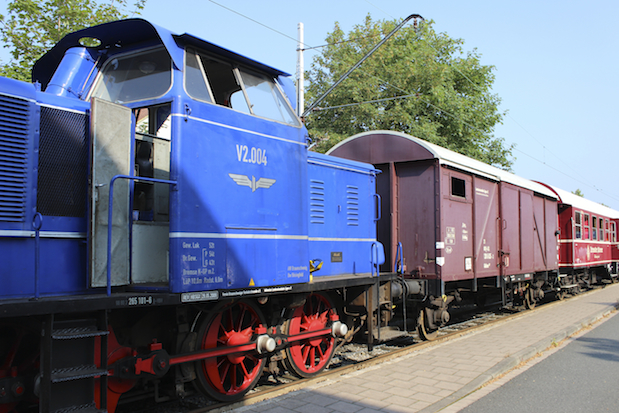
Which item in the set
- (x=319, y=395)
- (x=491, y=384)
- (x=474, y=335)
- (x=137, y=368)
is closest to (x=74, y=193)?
(x=137, y=368)

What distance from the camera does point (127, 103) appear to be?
4.38m

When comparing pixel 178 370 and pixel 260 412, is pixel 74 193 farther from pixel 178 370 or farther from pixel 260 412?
pixel 260 412

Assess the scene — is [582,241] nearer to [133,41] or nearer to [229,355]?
[229,355]

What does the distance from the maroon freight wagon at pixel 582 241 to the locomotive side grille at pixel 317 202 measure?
12.1 meters

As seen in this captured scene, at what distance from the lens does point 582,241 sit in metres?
17.1

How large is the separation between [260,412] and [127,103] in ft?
10.5

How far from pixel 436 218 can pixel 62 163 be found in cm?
636

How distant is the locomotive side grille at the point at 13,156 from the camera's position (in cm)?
358

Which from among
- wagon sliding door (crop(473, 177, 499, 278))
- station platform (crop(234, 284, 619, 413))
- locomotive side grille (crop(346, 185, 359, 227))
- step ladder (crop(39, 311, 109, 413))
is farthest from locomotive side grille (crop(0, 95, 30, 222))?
wagon sliding door (crop(473, 177, 499, 278))

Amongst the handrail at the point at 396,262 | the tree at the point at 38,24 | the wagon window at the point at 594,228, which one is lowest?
the handrail at the point at 396,262

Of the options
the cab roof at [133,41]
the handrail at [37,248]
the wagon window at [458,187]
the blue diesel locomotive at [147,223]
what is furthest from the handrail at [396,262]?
the handrail at [37,248]

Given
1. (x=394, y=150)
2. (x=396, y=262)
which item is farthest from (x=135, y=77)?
(x=396, y=262)

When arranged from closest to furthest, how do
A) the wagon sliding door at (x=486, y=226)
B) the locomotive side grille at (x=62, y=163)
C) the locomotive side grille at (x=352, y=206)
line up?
the locomotive side grille at (x=62, y=163), the locomotive side grille at (x=352, y=206), the wagon sliding door at (x=486, y=226)

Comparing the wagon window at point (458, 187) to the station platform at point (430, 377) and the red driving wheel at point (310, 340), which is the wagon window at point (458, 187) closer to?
the station platform at point (430, 377)
